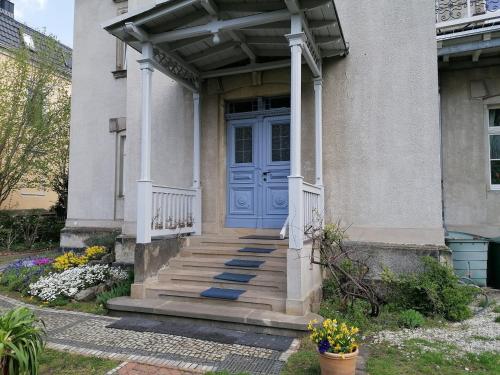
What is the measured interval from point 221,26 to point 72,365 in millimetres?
4583

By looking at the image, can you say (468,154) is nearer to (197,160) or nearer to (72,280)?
(197,160)

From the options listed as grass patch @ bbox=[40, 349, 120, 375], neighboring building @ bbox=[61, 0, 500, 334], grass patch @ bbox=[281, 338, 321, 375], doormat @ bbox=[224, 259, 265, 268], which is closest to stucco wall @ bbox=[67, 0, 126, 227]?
neighboring building @ bbox=[61, 0, 500, 334]

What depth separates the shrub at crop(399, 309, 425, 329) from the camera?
4852mm

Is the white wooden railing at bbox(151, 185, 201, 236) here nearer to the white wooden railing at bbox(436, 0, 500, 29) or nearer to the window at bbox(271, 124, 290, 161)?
the window at bbox(271, 124, 290, 161)

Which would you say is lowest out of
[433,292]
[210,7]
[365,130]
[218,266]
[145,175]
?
[433,292]

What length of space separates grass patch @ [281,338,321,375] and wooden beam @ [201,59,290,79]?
4.53 metres

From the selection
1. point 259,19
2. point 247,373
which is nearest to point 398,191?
point 259,19

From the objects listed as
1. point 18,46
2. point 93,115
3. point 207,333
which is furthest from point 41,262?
point 18,46

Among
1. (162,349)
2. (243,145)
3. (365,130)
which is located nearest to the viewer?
(162,349)

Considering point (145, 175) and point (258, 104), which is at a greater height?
point (258, 104)

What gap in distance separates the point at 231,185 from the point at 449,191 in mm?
4165

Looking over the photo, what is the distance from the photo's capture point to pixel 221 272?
586 centimetres

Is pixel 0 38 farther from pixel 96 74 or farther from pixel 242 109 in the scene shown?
pixel 242 109

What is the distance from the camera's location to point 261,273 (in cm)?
566
